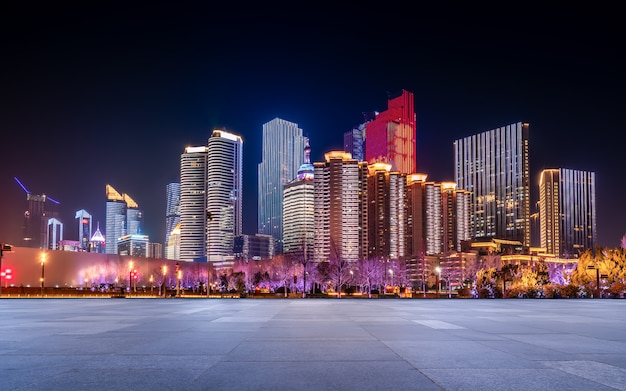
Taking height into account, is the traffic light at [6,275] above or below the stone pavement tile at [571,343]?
below

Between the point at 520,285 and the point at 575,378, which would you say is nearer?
the point at 575,378

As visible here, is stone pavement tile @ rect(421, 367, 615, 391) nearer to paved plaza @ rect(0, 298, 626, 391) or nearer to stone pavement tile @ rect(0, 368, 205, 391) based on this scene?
paved plaza @ rect(0, 298, 626, 391)

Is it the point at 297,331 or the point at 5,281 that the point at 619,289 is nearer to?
the point at 297,331

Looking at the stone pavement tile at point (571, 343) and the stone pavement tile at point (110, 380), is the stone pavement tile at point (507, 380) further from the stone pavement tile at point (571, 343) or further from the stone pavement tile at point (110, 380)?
the stone pavement tile at point (110, 380)

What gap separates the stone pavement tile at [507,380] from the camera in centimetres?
878

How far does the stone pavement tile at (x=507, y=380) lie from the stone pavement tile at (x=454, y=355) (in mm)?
511

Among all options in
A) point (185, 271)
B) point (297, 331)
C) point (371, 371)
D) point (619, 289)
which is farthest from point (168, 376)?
point (185, 271)

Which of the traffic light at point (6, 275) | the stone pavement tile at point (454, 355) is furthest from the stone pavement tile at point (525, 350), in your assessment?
the traffic light at point (6, 275)

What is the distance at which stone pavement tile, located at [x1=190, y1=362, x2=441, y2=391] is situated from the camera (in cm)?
885

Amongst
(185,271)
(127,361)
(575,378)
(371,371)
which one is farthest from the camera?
(185,271)

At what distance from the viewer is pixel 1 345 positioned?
557 inches

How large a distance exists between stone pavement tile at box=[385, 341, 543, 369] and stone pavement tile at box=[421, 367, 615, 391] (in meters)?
0.51

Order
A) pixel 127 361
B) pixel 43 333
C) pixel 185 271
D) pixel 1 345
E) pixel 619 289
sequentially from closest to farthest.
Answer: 1. pixel 127 361
2. pixel 1 345
3. pixel 43 333
4. pixel 619 289
5. pixel 185 271

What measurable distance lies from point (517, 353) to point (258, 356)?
568 centimetres
